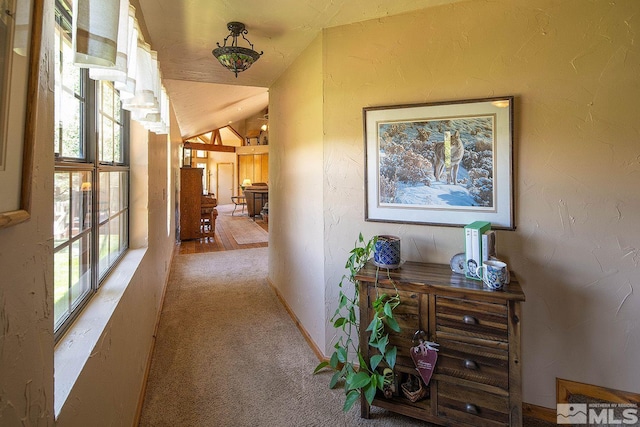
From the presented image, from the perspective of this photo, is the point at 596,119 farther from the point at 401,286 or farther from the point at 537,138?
the point at 401,286

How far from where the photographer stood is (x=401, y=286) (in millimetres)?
1570

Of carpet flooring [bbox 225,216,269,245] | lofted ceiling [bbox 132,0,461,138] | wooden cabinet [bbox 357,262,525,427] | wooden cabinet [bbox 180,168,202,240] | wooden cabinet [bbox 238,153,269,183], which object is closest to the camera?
wooden cabinet [bbox 357,262,525,427]

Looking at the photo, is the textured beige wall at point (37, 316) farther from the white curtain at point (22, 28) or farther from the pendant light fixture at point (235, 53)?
the pendant light fixture at point (235, 53)

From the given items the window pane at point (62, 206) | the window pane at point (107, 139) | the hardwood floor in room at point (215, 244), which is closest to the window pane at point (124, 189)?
the window pane at point (107, 139)

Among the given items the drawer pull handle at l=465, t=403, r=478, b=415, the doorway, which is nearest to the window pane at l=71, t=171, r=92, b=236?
the drawer pull handle at l=465, t=403, r=478, b=415

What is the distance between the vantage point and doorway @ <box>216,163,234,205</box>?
13.4 m

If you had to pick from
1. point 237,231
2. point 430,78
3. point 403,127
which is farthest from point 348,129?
point 237,231

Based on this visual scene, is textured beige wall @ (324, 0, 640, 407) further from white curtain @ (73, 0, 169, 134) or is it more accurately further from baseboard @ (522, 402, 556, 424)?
white curtain @ (73, 0, 169, 134)

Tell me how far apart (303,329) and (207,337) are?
76 centimetres

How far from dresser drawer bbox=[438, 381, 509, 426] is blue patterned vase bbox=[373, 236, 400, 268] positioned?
61cm

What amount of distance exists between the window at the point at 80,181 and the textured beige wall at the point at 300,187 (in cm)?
122

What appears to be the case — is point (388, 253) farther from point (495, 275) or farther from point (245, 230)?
point (245, 230)

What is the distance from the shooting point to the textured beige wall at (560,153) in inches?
59.6

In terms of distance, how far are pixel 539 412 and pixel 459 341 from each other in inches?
28.2
